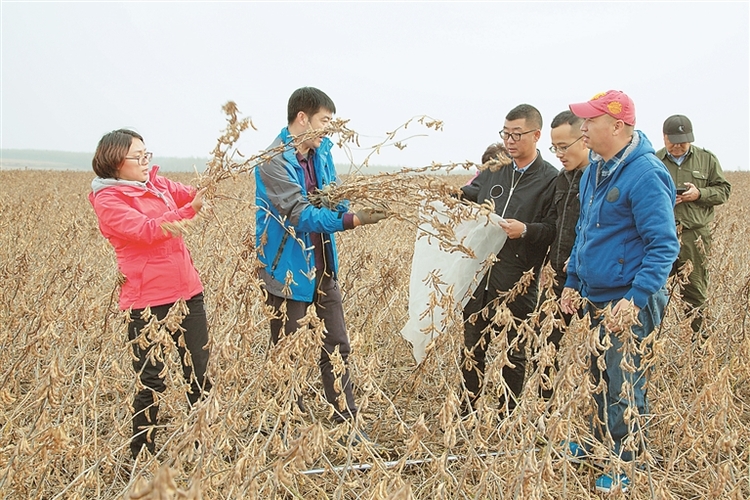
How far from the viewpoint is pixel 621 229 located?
2258 millimetres

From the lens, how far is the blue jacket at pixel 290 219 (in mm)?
2363

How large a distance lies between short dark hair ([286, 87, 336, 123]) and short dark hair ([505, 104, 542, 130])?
0.83 meters

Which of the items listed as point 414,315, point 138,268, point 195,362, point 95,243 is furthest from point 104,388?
point 95,243

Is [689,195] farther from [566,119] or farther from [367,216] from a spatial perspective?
[367,216]

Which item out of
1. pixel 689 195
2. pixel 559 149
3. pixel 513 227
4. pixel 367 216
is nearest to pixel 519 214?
Result: pixel 513 227

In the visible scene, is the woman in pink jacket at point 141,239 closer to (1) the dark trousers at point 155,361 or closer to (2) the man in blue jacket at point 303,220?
(1) the dark trousers at point 155,361

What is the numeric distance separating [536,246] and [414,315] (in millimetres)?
684

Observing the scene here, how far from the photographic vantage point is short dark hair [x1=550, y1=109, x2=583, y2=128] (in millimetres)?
2756

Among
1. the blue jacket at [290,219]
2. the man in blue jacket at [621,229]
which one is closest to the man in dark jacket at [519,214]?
the man in blue jacket at [621,229]

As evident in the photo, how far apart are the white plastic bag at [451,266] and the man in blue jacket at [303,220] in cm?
41

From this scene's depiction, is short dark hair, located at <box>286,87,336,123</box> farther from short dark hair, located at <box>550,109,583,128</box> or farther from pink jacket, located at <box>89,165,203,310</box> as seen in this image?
short dark hair, located at <box>550,109,583,128</box>

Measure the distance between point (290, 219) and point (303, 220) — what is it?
6cm

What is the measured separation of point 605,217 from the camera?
2.28 meters


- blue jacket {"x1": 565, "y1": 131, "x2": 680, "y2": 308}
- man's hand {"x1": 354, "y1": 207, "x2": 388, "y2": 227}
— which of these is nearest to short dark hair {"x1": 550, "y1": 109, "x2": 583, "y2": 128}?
blue jacket {"x1": 565, "y1": 131, "x2": 680, "y2": 308}
